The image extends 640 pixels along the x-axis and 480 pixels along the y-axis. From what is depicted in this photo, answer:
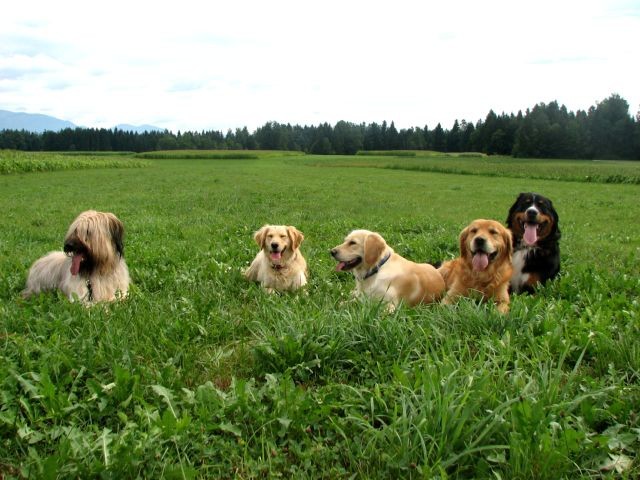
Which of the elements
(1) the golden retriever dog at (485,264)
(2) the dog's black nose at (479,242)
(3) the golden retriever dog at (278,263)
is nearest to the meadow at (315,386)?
(3) the golden retriever dog at (278,263)

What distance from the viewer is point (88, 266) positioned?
17.6 feet

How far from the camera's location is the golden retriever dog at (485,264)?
16.4 feet

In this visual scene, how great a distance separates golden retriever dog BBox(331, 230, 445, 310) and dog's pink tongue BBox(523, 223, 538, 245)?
133cm

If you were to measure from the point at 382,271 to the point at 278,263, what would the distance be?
140cm

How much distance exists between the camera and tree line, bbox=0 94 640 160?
77.2 m

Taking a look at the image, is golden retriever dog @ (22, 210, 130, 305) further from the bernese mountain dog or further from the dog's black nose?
the bernese mountain dog

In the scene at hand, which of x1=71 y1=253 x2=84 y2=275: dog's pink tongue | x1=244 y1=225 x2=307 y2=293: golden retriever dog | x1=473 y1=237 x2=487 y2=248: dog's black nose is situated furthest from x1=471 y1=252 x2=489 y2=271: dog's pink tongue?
x1=71 y1=253 x2=84 y2=275: dog's pink tongue

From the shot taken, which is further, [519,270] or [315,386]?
[519,270]


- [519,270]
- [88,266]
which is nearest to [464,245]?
[519,270]

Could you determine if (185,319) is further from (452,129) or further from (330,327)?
(452,129)

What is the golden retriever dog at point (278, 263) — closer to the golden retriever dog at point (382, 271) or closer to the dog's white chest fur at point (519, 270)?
the golden retriever dog at point (382, 271)

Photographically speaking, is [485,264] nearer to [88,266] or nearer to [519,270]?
[519,270]

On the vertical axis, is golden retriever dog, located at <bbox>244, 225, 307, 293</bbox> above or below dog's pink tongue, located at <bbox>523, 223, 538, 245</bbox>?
below

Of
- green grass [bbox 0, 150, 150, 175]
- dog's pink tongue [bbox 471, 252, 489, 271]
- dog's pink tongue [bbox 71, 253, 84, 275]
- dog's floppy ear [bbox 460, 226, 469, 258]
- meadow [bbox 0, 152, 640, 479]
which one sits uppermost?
green grass [bbox 0, 150, 150, 175]
